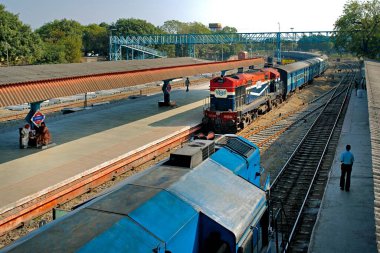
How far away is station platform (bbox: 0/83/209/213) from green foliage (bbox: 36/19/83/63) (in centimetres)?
3647

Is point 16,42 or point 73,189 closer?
point 73,189

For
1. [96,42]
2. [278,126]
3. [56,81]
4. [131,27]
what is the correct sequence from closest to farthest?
[56,81] → [278,126] → [96,42] → [131,27]

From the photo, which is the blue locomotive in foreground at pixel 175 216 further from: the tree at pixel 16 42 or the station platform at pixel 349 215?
the tree at pixel 16 42

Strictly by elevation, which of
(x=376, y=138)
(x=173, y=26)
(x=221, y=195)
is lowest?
(x=221, y=195)

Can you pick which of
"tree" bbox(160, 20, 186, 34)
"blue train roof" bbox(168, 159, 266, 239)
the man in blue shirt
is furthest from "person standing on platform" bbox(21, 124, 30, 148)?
"tree" bbox(160, 20, 186, 34)

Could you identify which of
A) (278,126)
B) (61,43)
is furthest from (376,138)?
(61,43)

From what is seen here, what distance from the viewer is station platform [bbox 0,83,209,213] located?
47.5 ft

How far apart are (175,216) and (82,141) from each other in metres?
15.8

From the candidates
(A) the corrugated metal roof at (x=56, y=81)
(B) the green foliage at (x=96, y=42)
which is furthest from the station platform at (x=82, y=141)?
(B) the green foliage at (x=96, y=42)

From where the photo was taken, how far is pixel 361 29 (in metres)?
63.4

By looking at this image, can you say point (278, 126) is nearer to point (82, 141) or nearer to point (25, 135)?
point (82, 141)

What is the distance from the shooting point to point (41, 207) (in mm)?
13297

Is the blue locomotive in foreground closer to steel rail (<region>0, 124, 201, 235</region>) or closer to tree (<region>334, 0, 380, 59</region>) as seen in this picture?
steel rail (<region>0, 124, 201, 235</region>)

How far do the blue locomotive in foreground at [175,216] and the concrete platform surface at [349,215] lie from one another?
3.44 metres
